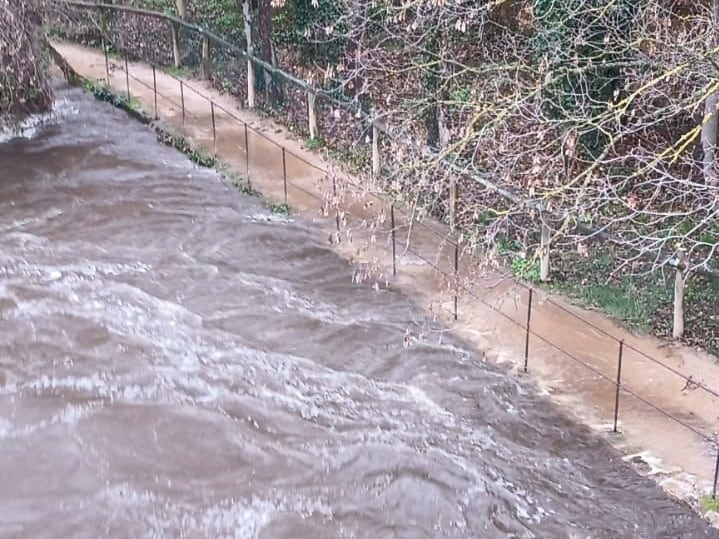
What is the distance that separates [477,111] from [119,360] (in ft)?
15.0

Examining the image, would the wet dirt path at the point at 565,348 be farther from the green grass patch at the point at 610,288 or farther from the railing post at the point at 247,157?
the green grass patch at the point at 610,288

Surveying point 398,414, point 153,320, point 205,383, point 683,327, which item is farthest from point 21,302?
point 683,327

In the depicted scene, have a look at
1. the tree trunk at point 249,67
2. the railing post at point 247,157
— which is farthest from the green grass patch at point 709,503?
the tree trunk at point 249,67

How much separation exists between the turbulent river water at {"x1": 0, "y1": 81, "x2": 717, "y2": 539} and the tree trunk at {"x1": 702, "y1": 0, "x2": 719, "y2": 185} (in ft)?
10.7

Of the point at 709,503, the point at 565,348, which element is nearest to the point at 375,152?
the point at 565,348

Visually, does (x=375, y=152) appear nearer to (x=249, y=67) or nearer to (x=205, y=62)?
(x=249, y=67)

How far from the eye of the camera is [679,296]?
34.5ft

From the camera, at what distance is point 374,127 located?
14.5 metres

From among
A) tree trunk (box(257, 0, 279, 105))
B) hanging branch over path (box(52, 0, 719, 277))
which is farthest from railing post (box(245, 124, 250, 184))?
tree trunk (box(257, 0, 279, 105))

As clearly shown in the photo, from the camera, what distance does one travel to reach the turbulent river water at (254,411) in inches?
331

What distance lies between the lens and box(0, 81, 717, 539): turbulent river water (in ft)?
27.6

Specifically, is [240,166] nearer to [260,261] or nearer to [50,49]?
[260,261]

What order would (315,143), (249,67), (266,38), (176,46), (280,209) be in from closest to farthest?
(280,209) → (315,143) → (249,67) → (266,38) → (176,46)

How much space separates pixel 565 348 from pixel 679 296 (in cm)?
132
